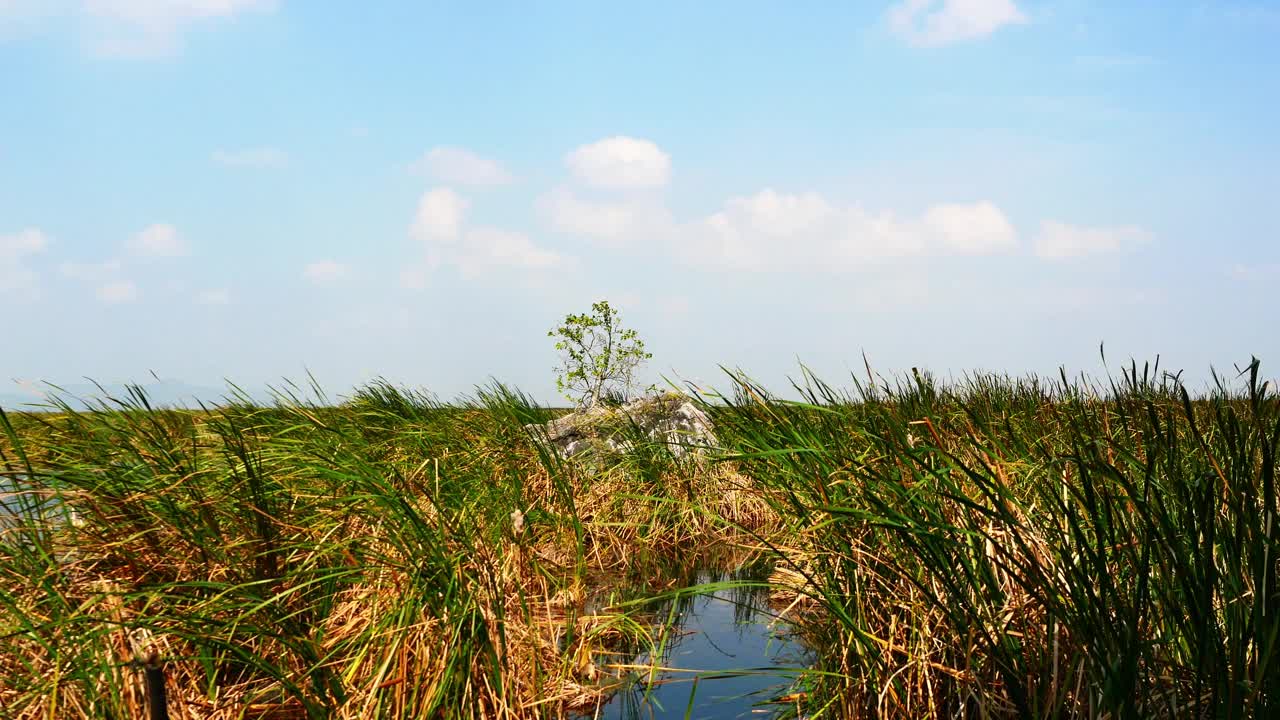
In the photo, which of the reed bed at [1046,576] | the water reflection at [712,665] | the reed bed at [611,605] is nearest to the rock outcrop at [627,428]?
the water reflection at [712,665]

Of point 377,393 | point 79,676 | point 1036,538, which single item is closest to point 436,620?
point 79,676

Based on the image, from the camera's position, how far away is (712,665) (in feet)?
14.1

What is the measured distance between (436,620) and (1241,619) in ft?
8.35

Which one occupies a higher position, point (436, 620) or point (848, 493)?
point (848, 493)

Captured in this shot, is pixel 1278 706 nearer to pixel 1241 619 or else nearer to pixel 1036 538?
pixel 1241 619

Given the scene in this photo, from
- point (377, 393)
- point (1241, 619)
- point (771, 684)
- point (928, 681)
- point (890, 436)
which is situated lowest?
point (771, 684)

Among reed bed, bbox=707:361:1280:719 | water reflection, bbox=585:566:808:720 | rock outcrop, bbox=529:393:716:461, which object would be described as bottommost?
water reflection, bbox=585:566:808:720

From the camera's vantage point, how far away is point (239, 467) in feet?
13.7

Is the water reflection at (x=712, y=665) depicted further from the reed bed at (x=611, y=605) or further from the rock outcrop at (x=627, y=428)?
the rock outcrop at (x=627, y=428)

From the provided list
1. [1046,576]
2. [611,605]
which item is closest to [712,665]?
[611,605]

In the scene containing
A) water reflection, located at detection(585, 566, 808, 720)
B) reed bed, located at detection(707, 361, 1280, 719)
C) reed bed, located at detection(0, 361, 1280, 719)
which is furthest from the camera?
water reflection, located at detection(585, 566, 808, 720)

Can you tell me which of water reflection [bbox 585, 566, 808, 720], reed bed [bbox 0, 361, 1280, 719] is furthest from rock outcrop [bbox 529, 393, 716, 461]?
reed bed [bbox 0, 361, 1280, 719]

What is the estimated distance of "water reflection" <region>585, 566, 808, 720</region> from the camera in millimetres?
3746

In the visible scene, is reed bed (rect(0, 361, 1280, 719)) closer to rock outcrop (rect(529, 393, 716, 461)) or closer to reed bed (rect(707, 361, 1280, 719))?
reed bed (rect(707, 361, 1280, 719))
